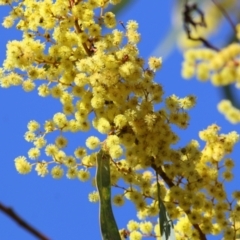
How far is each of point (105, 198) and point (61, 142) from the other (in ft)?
1.00

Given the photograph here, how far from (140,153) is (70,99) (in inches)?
12.3

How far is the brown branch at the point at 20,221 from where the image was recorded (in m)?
0.49

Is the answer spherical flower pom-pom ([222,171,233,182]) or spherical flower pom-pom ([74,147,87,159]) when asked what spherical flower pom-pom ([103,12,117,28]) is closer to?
spherical flower pom-pom ([74,147,87,159])

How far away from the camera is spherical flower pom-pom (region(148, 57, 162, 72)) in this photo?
175 cm

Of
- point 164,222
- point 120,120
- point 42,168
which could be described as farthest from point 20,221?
point 42,168

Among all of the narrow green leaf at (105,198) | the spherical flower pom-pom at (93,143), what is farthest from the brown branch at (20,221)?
the spherical flower pom-pom at (93,143)

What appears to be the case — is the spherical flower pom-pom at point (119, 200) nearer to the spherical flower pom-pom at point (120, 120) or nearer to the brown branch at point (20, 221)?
the spherical flower pom-pom at point (120, 120)

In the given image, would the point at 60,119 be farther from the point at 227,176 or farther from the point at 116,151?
the point at 227,176

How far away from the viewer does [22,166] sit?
5.93 ft

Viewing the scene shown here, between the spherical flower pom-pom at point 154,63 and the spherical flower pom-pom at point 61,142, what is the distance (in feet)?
1.21

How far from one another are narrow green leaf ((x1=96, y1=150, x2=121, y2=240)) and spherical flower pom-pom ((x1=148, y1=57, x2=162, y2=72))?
0.31 meters

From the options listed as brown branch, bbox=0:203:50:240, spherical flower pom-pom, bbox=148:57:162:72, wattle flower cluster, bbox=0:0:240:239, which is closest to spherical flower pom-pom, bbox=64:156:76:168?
wattle flower cluster, bbox=0:0:240:239

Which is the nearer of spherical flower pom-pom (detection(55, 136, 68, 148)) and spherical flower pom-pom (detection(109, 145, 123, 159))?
spherical flower pom-pom (detection(109, 145, 123, 159))

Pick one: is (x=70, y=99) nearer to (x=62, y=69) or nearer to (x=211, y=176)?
(x=62, y=69)
